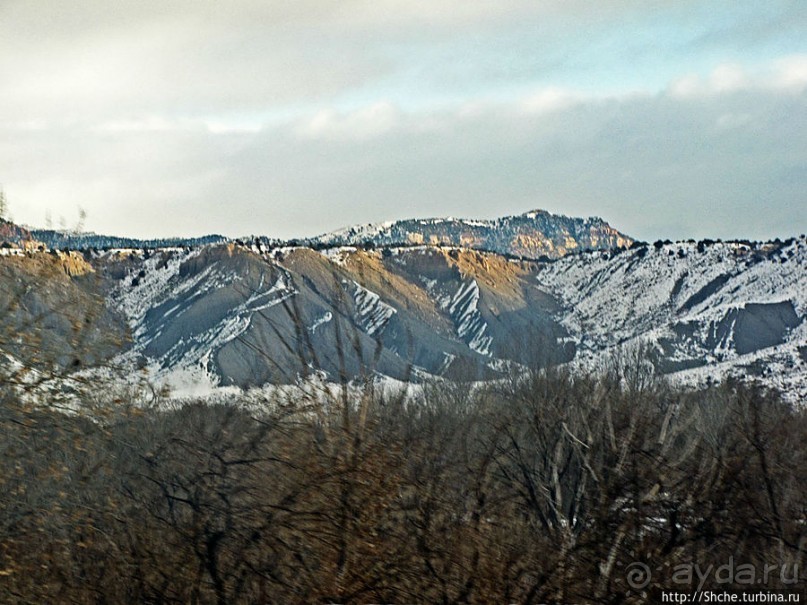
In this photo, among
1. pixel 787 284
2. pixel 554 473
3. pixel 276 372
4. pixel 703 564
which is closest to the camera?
pixel 276 372

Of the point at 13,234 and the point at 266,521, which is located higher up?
the point at 13,234

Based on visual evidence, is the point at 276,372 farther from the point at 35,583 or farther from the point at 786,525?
the point at 786,525

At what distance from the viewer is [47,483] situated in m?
11.0

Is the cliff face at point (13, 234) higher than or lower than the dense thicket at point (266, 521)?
higher

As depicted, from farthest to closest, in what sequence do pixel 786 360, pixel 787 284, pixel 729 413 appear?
pixel 787 284, pixel 786 360, pixel 729 413

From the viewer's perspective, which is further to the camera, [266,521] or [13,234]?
[13,234]

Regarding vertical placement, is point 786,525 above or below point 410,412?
below

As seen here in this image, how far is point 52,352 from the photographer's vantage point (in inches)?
441

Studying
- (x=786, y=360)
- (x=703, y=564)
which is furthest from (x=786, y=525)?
(x=786, y=360)

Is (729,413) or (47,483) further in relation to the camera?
(729,413)

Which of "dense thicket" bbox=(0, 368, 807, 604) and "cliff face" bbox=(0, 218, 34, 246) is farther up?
"cliff face" bbox=(0, 218, 34, 246)

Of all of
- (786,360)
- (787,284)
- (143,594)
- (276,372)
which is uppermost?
(787,284)

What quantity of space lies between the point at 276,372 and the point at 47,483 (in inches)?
111

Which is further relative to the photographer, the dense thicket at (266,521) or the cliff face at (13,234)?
the cliff face at (13,234)
